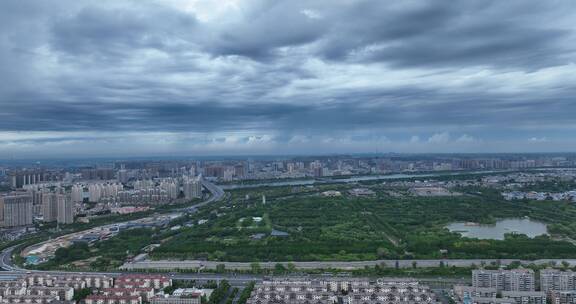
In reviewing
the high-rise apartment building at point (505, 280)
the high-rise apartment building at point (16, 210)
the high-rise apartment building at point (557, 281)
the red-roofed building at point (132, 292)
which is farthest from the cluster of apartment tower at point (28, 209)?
the high-rise apartment building at point (557, 281)

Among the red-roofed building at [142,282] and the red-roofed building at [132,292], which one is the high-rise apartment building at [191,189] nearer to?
the red-roofed building at [142,282]

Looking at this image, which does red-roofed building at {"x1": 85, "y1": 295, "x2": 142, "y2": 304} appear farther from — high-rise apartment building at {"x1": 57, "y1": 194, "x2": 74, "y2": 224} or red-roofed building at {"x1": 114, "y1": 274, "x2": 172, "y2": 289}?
high-rise apartment building at {"x1": 57, "y1": 194, "x2": 74, "y2": 224}

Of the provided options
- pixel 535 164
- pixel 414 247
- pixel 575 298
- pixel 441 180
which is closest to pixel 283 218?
pixel 414 247

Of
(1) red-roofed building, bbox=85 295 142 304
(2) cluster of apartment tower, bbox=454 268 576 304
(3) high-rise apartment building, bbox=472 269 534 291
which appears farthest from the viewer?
(3) high-rise apartment building, bbox=472 269 534 291

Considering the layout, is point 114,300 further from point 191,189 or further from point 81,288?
point 191,189

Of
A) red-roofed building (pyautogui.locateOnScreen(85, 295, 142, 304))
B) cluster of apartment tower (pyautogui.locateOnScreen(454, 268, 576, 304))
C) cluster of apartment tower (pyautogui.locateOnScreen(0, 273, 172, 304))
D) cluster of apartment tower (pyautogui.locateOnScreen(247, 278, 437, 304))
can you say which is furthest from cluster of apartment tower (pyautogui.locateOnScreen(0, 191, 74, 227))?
cluster of apartment tower (pyautogui.locateOnScreen(454, 268, 576, 304))

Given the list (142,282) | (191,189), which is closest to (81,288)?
(142,282)

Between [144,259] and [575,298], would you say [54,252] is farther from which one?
[575,298]

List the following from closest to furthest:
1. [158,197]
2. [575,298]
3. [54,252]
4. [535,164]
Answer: [575,298]
[54,252]
[158,197]
[535,164]
